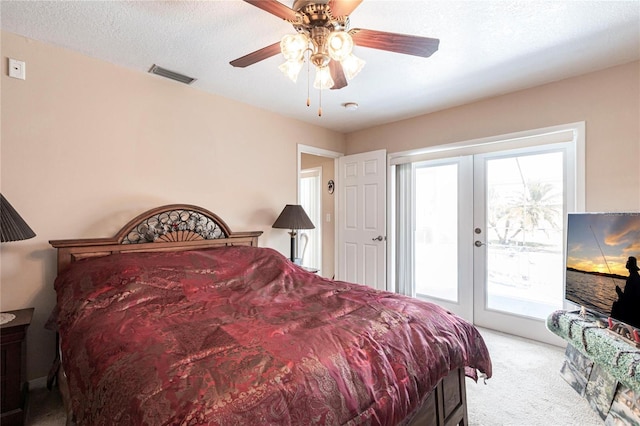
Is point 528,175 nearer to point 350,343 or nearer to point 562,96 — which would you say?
point 562,96

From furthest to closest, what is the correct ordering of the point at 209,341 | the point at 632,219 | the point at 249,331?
the point at 632,219, the point at 249,331, the point at 209,341

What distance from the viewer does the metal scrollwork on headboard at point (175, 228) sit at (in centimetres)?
249

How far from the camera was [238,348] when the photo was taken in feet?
3.85

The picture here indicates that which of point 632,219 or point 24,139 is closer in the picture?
point 632,219

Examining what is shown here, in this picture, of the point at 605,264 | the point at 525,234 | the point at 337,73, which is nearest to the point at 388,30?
the point at 337,73

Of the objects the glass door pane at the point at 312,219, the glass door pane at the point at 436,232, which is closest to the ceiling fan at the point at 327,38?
the glass door pane at the point at 436,232

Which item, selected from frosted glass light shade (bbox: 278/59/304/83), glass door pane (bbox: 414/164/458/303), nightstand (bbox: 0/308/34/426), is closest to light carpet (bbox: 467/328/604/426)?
glass door pane (bbox: 414/164/458/303)

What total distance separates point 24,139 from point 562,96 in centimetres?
436

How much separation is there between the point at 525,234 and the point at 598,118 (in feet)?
4.00

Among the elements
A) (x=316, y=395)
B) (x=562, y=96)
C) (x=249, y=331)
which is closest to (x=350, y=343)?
(x=316, y=395)

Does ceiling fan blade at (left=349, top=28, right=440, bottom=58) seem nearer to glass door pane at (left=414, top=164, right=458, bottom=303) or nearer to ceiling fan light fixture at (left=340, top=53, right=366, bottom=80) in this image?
ceiling fan light fixture at (left=340, top=53, right=366, bottom=80)

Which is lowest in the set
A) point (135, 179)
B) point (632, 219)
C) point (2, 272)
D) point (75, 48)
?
point (2, 272)

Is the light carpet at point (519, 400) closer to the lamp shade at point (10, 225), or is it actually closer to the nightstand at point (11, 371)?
the nightstand at point (11, 371)

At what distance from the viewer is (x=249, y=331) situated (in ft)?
4.44
